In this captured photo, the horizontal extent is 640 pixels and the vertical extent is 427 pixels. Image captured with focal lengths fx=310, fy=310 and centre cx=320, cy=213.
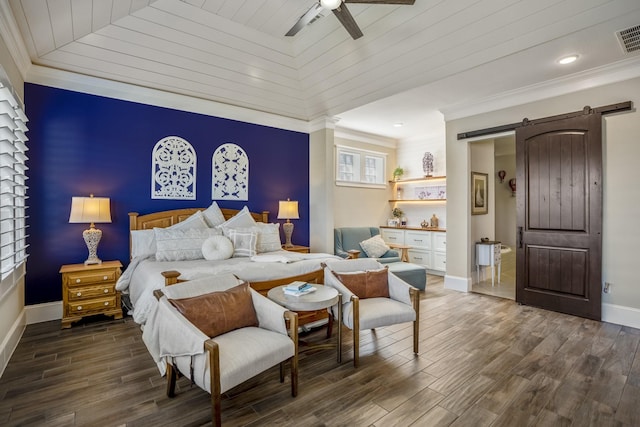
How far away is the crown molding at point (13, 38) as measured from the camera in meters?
2.40

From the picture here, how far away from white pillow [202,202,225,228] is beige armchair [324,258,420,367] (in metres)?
1.99

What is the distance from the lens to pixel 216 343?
1.79 meters

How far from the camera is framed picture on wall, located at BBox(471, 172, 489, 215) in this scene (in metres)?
5.20

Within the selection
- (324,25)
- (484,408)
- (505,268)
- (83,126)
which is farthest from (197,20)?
(505,268)

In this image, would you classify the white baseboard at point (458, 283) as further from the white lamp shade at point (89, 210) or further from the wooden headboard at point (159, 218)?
the white lamp shade at point (89, 210)

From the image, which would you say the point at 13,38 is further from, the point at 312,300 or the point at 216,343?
the point at 312,300

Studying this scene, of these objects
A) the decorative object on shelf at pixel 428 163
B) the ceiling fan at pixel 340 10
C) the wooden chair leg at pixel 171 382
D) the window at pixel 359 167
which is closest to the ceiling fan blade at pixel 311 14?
the ceiling fan at pixel 340 10

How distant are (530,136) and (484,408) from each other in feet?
12.0

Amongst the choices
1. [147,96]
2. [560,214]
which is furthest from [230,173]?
[560,214]

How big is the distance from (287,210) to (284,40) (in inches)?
95.6

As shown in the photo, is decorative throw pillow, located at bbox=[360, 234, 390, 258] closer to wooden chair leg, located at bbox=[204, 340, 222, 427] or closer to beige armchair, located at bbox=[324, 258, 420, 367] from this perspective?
beige armchair, located at bbox=[324, 258, 420, 367]

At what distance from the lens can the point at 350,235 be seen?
578cm

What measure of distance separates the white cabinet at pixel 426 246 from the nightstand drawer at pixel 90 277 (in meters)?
4.93

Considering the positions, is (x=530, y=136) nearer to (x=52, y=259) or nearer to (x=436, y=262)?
(x=436, y=262)
